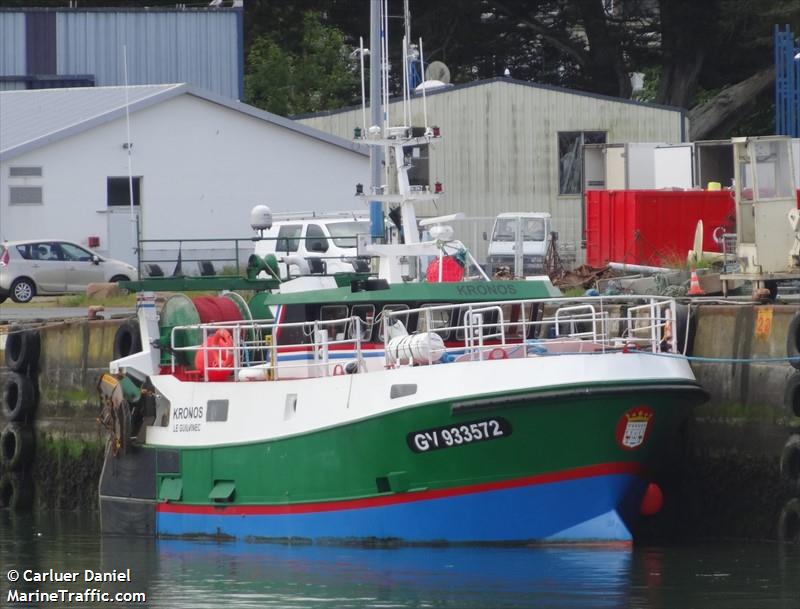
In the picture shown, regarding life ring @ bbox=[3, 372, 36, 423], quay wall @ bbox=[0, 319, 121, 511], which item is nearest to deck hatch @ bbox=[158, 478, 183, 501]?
quay wall @ bbox=[0, 319, 121, 511]

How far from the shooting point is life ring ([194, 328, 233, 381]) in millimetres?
18406

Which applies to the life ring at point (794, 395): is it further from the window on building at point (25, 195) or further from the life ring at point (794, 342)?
the window on building at point (25, 195)

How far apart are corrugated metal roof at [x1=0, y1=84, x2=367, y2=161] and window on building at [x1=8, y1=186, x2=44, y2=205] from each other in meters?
0.73

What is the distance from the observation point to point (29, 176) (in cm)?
3522

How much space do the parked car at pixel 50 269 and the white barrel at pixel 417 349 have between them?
16.3 meters

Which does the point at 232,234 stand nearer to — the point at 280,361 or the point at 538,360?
the point at 280,361

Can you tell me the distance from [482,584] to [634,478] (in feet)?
8.07

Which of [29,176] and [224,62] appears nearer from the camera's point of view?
[29,176]

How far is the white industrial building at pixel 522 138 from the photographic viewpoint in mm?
38094

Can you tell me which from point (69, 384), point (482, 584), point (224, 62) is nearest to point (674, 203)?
point (69, 384)

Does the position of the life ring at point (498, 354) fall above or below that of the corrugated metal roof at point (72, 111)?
below

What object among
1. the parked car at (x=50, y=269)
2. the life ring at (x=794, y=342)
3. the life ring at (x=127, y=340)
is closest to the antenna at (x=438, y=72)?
the parked car at (x=50, y=269)

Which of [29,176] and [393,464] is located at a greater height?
[29,176]

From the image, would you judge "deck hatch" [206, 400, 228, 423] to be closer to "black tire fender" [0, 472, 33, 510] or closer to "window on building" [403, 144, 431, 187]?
"black tire fender" [0, 472, 33, 510]
